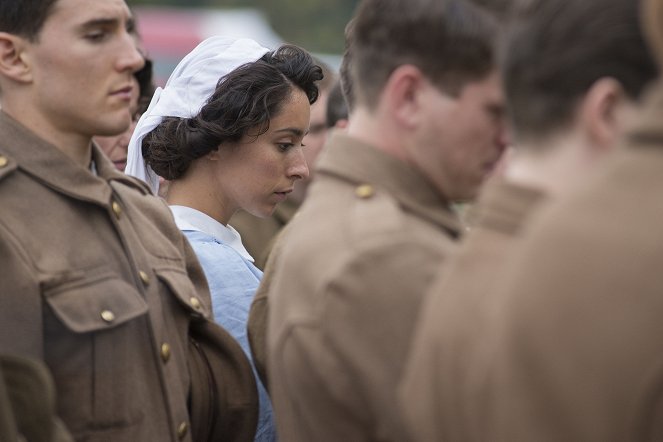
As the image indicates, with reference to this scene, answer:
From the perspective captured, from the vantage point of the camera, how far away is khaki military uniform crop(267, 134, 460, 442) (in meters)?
2.14

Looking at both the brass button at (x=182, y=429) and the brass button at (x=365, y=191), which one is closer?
the brass button at (x=365, y=191)

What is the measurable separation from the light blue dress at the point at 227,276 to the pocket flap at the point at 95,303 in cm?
56

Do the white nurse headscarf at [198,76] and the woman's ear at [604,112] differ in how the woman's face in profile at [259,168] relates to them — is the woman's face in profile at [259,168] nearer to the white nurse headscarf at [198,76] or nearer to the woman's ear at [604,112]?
the white nurse headscarf at [198,76]

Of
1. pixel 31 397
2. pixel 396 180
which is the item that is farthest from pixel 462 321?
pixel 31 397

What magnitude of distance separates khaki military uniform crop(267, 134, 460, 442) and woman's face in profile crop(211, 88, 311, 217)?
1.27m

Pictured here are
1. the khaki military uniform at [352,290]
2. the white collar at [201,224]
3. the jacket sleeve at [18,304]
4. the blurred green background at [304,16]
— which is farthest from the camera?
the blurred green background at [304,16]

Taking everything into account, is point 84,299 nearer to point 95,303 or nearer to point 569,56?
point 95,303

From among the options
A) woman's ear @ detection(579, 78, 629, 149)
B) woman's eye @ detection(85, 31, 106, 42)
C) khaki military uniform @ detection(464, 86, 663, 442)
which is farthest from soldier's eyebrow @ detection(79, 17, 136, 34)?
khaki military uniform @ detection(464, 86, 663, 442)

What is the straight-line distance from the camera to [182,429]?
2.93 meters

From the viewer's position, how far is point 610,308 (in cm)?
150

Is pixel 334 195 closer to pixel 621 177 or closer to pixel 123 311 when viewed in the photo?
pixel 123 311

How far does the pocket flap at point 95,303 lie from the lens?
262 centimetres

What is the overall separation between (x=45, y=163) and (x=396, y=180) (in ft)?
2.79

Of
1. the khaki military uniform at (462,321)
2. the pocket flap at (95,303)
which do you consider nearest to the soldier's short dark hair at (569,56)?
the khaki military uniform at (462,321)
